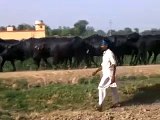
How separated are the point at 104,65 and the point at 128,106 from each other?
1.67m

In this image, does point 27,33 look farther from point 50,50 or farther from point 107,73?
point 107,73

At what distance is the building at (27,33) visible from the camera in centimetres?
3666

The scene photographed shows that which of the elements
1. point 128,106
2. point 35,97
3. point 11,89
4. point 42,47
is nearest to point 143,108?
point 128,106

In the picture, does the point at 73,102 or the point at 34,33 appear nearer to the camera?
the point at 73,102

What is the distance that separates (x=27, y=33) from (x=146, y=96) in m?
22.8

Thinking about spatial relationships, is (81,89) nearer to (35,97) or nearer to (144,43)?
(35,97)

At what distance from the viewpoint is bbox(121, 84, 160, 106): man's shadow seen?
50.4ft

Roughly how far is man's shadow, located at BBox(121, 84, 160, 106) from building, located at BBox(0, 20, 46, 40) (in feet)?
65.3

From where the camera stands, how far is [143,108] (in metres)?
13.3

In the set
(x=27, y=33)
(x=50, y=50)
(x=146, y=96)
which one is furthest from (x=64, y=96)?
(x=27, y=33)

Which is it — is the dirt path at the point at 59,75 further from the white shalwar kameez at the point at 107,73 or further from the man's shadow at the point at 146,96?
the white shalwar kameez at the point at 107,73

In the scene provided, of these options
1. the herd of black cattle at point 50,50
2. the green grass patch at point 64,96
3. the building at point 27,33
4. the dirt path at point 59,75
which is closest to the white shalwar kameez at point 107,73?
the green grass patch at point 64,96

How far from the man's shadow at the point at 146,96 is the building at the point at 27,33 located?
65.3 feet

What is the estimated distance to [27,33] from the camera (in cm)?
3791
